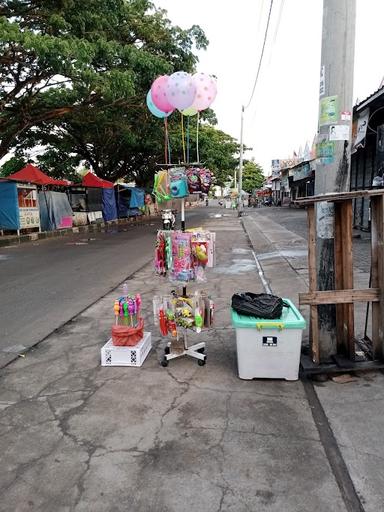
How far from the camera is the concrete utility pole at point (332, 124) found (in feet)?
13.1

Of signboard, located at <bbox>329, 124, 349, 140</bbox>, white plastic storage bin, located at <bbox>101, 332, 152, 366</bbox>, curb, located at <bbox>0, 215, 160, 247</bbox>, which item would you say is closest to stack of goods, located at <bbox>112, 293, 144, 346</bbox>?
white plastic storage bin, located at <bbox>101, 332, 152, 366</bbox>

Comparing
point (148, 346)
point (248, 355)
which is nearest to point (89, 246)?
point (148, 346)

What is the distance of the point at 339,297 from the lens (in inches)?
158

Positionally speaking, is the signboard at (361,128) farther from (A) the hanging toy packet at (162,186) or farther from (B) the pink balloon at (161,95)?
(A) the hanging toy packet at (162,186)

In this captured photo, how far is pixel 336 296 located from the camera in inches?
159

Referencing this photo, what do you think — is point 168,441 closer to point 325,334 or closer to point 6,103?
point 325,334

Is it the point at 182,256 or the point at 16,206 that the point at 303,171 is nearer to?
the point at 16,206

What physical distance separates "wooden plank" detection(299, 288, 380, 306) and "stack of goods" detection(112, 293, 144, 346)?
69.8 inches

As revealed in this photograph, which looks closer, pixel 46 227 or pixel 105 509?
pixel 105 509

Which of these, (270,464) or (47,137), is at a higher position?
(47,137)

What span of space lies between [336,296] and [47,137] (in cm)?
2437

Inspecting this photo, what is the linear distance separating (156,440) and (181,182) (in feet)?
8.34

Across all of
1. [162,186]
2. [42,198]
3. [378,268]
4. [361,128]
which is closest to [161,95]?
[162,186]

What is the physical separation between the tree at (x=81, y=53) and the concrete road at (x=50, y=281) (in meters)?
4.98
